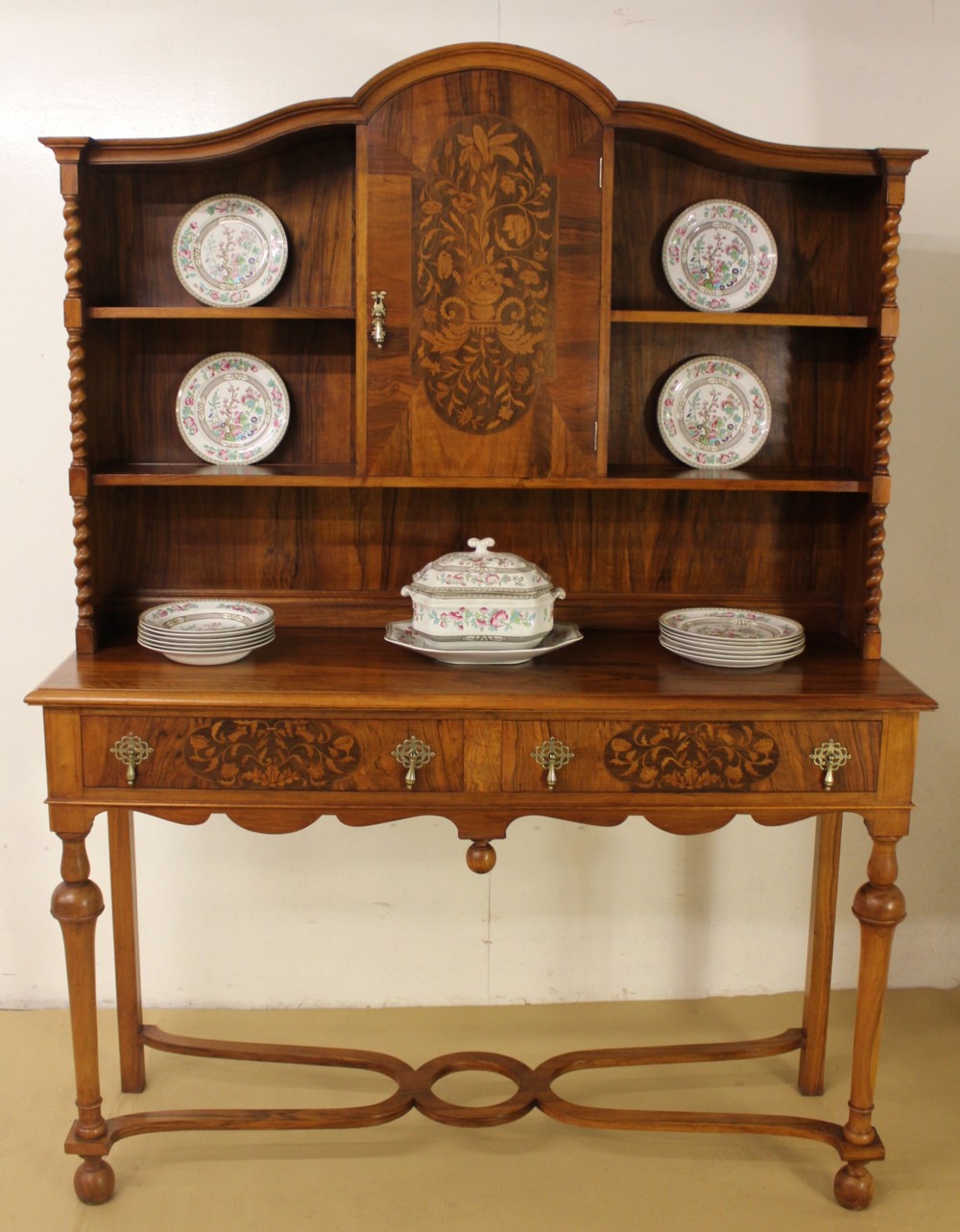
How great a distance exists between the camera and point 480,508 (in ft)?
9.46

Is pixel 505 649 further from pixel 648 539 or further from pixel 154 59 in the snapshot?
pixel 154 59

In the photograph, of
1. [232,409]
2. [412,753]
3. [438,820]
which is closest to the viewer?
[412,753]

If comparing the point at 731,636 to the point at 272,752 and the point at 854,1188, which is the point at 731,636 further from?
the point at 854,1188

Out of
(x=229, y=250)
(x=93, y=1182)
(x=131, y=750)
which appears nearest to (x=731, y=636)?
(x=131, y=750)

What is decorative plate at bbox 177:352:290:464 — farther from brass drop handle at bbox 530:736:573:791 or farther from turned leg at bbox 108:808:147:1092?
brass drop handle at bbox 530:736:573:791

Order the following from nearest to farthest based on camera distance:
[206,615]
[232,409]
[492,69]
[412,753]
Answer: [412,753] → [492,69] → [206,615] → [232,409]

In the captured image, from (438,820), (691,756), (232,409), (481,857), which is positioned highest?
(232,409)

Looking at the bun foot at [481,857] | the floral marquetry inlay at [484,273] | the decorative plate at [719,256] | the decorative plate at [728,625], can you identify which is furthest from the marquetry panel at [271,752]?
the decorative plate at [719,256]

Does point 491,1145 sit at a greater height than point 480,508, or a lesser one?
lesser

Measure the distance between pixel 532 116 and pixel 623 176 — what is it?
13.2 inches

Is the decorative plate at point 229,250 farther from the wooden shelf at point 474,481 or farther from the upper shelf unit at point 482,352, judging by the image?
the wooden shelf at point 474,481

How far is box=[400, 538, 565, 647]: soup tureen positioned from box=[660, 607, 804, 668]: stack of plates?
287mm

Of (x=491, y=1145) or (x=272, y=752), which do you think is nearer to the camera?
(x=272, y=752)

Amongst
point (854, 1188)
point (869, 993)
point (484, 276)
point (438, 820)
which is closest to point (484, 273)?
point (484, 276)
